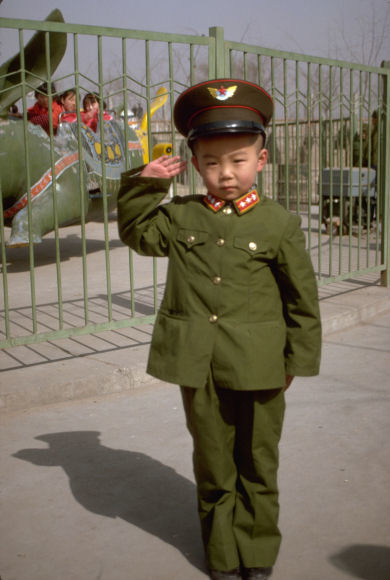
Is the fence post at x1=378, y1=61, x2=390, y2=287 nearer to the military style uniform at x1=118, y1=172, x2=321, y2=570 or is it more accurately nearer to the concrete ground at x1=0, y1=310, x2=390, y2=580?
the concrete ground at x1=0, y1=310, x2=390, y2=580

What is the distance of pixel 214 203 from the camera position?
221 cm

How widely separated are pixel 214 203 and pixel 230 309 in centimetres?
34

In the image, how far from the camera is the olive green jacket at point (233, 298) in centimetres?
214

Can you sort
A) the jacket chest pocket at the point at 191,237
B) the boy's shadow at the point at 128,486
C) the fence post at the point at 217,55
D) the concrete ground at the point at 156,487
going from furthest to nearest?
the fence post at the point at 217,55 < the boy's shadow at the point at 128,486 < the concrete ground at the point at 156,487 < the jacket chest pocket at the point at 191,237

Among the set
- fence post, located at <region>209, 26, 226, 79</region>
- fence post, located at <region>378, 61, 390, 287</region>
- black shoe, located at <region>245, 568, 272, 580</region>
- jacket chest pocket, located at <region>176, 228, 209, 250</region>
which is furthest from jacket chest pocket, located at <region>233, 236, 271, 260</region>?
fence post, located at <region>378, 61, 390, 287</region>

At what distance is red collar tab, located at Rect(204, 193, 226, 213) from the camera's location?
220 centimetres

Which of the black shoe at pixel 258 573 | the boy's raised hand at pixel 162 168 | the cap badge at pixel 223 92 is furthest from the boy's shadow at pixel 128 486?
the cap badge at pixel 223 92

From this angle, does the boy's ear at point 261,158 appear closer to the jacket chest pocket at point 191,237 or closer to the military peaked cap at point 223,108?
the military peaked cap at point 223,108

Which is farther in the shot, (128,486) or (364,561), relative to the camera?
(128,486)

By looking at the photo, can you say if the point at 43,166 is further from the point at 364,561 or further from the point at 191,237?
the point at 364,561

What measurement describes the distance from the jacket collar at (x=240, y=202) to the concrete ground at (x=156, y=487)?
1180mm

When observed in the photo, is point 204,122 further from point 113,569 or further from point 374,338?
point 374,338

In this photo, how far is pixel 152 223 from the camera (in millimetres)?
2289

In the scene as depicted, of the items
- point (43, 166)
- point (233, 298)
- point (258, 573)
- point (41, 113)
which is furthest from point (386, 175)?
point (258, 573)
